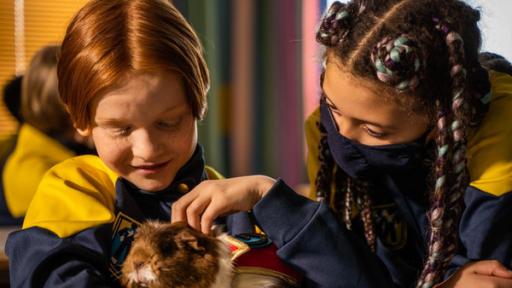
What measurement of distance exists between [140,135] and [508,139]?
23.5 inches

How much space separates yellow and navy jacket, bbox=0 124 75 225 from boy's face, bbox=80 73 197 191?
1.18 m

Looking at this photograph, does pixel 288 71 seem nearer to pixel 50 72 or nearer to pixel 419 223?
pixel 50 72

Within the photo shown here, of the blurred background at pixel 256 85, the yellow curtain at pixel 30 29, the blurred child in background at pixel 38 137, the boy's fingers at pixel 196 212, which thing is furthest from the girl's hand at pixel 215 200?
the yellow curtain at pixel 30 29

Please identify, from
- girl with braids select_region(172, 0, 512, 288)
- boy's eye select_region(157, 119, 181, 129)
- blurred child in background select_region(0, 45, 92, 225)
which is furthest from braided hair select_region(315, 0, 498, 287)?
blurred child in background select_region(0, 45, 92, 225)

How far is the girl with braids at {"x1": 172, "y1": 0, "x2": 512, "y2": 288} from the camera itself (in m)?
1.01

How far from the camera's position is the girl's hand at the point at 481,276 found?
104 centimetres

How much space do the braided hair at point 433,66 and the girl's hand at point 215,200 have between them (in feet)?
0.81

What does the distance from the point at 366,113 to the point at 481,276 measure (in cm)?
30

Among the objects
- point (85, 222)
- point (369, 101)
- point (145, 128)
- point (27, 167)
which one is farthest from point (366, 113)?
point (27, 167)

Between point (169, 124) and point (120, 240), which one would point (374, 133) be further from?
point (120, 240)

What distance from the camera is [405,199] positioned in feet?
4.01

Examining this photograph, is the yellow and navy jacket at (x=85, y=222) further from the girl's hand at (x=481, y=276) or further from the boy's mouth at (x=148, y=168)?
the girl's hand at (x=481, y=276)

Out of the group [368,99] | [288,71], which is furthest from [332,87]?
[288,71]

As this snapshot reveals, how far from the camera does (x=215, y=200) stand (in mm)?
972
